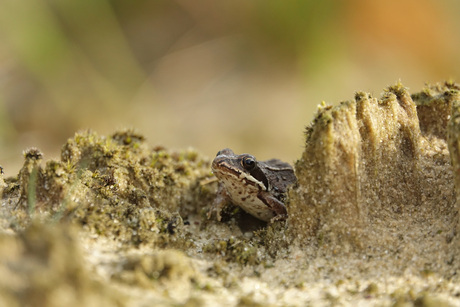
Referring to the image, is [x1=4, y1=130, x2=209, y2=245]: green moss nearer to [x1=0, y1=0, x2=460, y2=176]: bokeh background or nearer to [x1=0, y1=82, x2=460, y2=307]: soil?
[x1=0, y1=82, x2=460, y2=307]: soil

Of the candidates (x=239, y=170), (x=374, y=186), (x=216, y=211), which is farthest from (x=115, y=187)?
(x=374, y=186)

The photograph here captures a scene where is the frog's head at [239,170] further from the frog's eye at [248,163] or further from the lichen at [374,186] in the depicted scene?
the lichen at [374,186]

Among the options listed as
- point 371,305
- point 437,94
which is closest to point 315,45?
point 437,94

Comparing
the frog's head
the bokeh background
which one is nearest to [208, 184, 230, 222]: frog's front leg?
the frog's head

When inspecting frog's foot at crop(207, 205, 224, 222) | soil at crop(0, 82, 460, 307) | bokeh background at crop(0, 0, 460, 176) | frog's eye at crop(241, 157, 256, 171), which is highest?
bokeh background at crop(0, 0, 460, 176)

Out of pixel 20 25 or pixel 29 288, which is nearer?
pixel 29 288

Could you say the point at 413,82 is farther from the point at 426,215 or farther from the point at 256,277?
the point at 256,277

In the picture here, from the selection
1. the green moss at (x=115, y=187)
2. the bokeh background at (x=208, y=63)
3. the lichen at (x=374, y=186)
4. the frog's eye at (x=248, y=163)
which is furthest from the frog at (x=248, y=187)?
the bokeh background at (x=208, y=63)
